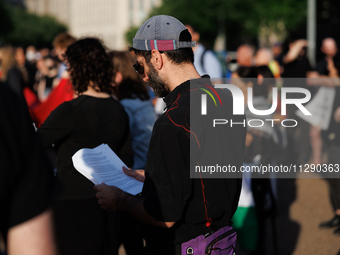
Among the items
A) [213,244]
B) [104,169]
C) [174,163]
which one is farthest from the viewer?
[104,169]

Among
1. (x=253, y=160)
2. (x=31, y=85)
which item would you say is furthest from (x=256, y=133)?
(x=31, y=85)

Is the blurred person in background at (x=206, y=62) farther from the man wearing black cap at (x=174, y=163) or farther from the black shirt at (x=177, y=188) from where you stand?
the black shirt at (x=177, y=188)

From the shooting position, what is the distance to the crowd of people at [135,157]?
118cm

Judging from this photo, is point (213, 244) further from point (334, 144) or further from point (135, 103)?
Result: point (334, 144)

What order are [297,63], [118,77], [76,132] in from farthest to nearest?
[297,63] → [118,77] → [76,132]

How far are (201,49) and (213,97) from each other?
15.9 ft

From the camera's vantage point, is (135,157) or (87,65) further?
(135,157)

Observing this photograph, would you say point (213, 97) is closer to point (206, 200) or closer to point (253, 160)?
point (206, 200)

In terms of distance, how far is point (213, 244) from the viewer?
213 centimetres

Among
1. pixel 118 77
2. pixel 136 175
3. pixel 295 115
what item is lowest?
pixel 295 115

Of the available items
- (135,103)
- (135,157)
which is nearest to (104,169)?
(135,157)

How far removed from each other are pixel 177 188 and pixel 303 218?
458 cm

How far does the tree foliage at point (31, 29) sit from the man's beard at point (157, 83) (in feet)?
308

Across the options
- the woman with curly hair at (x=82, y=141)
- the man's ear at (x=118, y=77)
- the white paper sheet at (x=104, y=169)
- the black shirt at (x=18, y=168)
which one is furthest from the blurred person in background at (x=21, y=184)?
the man's ear at (x=118, y=77)
